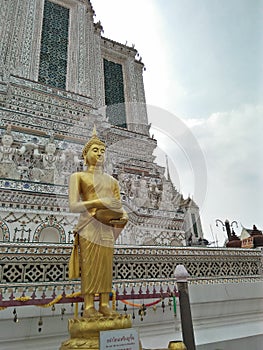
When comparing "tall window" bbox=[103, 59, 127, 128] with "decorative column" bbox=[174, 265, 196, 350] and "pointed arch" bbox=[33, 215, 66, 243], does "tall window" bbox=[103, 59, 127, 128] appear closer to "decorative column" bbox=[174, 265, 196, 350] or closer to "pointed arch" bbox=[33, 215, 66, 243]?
"pointed arch" bbox=[33, 215, 66, 243]

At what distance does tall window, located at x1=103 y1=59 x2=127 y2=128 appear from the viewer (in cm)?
1397

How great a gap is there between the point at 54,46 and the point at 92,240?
12.1m

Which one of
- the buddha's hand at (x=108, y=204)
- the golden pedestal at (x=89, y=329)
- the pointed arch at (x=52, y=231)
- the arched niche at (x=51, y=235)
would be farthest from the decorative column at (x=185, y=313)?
the arched niche at (x=51, y=235)

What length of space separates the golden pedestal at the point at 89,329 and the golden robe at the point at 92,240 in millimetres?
242

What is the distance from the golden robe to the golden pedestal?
0.24m

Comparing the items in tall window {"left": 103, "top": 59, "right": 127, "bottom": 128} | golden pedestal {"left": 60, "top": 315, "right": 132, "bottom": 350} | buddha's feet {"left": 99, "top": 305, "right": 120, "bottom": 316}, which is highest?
tall window {"left": 103, "top": 59, "right": 127, "bottom": 128}

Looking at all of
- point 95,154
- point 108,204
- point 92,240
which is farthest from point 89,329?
point 95,154

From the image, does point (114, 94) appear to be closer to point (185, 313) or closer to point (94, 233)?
point (94, 233)

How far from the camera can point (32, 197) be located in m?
5.79

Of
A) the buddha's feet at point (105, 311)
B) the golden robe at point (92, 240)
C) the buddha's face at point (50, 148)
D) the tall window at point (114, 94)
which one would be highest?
the tall window at point (114, 94)

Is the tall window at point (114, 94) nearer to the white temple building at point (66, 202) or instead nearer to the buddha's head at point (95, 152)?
the white temple building at point (66, 202)

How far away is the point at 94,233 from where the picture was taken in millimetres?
2260

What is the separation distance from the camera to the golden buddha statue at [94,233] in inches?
83.3

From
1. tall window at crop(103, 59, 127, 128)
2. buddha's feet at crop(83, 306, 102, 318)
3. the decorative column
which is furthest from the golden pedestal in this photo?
tall window at crop(103, 59, 127, 128)
